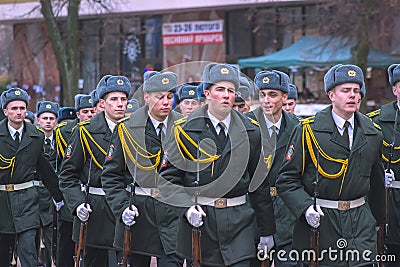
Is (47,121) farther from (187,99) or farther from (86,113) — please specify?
(187,99)

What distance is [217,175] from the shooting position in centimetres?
751

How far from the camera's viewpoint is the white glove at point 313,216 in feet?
24.2

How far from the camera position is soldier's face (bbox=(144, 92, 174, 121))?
872cm

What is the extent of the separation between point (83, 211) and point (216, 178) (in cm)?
213

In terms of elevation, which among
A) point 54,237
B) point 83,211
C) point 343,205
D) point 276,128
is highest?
point 276,128

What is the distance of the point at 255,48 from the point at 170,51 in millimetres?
2946

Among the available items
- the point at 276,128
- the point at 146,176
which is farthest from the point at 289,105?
the point at 146,176

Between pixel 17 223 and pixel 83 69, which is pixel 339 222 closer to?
pixel 17 223

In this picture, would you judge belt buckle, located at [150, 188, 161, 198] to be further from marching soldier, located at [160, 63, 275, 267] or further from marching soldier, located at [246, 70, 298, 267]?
marching soldier, located at [246, 70, 298, 267]

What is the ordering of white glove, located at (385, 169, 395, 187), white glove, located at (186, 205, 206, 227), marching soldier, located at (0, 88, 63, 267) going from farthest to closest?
marching soldier, located at (0, 88, 63, 267) → white glove, located at (385, 169, 395, 187) → white glove, located at (186, 205, 206, 227)

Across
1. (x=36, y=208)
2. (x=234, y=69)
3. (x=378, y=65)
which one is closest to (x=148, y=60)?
(x=378, y=65)

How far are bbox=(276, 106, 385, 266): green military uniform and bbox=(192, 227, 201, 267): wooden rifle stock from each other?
787mm

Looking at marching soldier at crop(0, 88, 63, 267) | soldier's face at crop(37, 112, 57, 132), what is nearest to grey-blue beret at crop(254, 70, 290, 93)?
marching soldier at crop(0, 88, 63, 267)

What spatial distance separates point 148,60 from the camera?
31.3m
